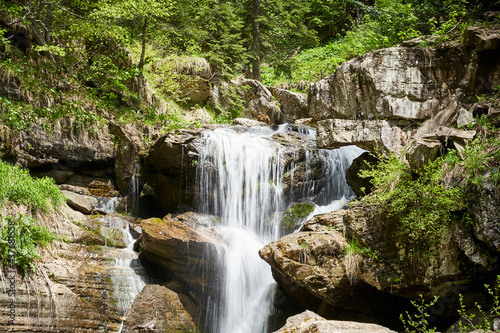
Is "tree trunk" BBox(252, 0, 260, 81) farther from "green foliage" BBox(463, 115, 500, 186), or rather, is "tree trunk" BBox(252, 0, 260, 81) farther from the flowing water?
"green foliage" BBox(463, 115, 500, 186)

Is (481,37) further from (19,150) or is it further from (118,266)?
(19,150)

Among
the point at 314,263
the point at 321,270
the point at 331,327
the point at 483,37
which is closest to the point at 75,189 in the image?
the point at 314,263

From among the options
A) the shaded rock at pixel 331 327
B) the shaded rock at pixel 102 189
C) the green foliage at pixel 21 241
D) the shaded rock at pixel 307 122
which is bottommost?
the shaded rock at pixel 331 327

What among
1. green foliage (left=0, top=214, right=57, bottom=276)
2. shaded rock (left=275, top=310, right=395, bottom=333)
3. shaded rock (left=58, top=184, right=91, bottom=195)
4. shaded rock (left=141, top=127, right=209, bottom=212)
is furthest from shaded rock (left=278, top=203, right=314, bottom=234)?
shaded rock (left=58, top=184, right=91, bottom=195)

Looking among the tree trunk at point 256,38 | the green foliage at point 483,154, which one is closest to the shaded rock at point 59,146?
the tree trunk at point 256,38

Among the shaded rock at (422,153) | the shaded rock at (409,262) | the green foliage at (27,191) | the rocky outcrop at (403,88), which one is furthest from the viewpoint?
the green foliage at (27,191)

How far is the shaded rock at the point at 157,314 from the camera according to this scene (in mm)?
6184

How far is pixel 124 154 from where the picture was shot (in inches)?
417

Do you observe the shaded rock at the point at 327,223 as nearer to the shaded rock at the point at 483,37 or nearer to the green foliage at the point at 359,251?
the green foliage at the point at 359,251

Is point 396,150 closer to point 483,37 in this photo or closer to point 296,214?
point 483,37

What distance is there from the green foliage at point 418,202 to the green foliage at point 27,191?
6.38 m

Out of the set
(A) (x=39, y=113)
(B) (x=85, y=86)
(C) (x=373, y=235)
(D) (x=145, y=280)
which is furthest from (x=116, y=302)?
(B) (x=85, y=86)

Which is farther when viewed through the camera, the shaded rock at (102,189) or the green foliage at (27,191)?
the shaded rock at (102,189)

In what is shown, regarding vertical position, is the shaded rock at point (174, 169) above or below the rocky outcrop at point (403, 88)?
below
